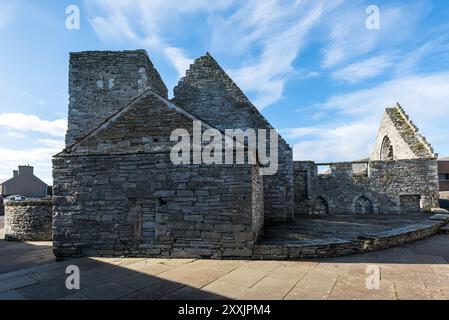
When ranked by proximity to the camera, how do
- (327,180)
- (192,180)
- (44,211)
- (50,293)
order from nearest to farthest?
(50,293) < (192,180) < (44,211) < (327,180)

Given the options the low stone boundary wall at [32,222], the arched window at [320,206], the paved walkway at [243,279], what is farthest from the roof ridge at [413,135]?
the low stone boundary wall at [32,222]

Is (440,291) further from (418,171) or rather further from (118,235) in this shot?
(418,171)

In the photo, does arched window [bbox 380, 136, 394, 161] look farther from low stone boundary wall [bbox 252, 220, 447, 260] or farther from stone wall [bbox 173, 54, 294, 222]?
low stone boundary wall [bbox 252, 220, 447, 260]

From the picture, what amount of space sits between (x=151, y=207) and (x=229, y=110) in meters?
7.35

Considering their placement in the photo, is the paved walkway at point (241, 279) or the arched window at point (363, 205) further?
the arched window at point (363, 205)

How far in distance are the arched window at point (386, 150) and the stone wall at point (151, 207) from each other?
61.0ft

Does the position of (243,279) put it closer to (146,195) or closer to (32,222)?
(146,195)

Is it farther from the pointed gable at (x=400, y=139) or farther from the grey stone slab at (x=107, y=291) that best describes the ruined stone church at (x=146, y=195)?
the pointed gable at (x=400, y=139)

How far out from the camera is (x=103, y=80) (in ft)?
45.9

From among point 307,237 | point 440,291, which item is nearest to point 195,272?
point 307,237

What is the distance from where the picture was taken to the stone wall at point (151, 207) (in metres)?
6.48

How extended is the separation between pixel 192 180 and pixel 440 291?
210 inches

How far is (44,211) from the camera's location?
12188mm

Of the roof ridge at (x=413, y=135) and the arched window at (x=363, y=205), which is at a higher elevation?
the roof ridge at (x=413, y=135)
